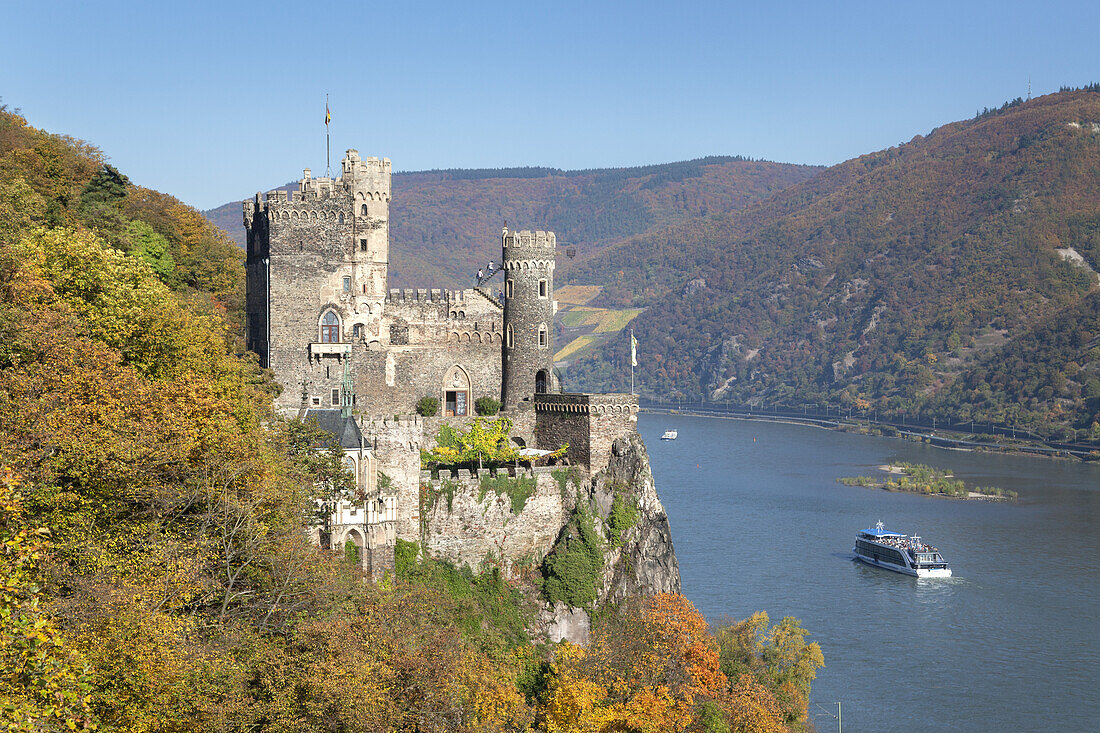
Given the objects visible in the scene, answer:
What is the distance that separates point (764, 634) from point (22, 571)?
4717 centimetres

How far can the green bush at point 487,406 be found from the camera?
55.7 m

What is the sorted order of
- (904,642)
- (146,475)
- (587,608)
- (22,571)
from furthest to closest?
(904,642)
(587,608)
(146,475)
(22,571)

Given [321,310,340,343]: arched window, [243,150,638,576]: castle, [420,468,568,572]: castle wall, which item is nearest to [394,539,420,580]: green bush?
[420,468,568,572]: castle wall

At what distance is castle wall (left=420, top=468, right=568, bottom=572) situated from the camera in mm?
47312

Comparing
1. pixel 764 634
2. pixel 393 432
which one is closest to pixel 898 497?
pixel 764 634

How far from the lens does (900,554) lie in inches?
3632

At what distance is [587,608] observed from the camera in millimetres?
50250

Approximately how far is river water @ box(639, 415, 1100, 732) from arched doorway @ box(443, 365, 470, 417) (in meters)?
22.8

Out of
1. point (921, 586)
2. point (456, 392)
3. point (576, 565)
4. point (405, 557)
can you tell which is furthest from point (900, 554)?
point (405, 557)

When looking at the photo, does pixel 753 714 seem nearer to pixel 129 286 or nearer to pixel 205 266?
pixel 129 286

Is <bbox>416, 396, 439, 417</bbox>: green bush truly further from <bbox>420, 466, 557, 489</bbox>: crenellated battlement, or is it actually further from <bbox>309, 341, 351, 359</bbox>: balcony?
<bbox>420, 466, 557, 489</bbox>: crenellated battlement

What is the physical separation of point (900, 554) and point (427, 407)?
168 ft

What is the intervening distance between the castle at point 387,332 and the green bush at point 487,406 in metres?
0.52

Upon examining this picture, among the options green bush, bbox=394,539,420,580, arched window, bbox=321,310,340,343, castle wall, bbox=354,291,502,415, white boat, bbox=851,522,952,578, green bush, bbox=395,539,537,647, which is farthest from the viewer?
white boat, bbox=851,522,952,578
